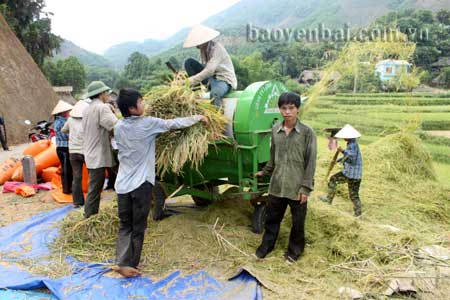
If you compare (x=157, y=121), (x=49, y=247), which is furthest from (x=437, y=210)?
(x=49, y=247)

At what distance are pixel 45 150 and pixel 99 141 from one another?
12.4 ft

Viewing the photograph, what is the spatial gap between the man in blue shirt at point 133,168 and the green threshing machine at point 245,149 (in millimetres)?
777

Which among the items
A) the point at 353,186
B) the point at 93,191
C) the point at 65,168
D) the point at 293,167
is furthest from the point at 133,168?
the point at 353,186

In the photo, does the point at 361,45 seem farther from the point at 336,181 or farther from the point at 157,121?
the point at 157,121

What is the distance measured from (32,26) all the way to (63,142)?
22.5 m

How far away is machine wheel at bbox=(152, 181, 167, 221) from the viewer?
5031 millimetres

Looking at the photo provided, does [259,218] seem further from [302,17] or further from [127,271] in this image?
[302,17]

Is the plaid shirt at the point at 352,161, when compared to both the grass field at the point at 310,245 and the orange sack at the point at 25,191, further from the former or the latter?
the orange sack at the point at 25,191

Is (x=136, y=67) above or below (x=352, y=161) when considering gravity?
above

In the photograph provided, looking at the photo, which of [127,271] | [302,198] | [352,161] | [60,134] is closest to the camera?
[127,271]

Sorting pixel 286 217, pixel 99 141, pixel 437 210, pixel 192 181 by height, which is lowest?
pixel 437 210

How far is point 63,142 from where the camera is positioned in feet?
21.6

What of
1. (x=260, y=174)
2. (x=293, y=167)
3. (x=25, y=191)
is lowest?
(x=25, y=191)

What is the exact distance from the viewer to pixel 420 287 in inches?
134
